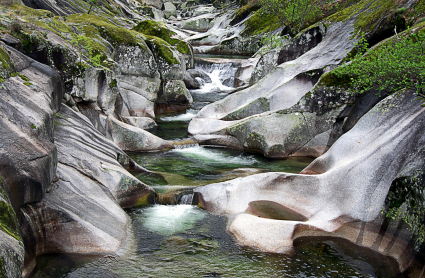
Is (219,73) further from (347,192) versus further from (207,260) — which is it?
(207,260)

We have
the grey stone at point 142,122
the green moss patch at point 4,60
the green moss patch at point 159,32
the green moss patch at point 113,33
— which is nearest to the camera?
the green moss patch at point 4,60

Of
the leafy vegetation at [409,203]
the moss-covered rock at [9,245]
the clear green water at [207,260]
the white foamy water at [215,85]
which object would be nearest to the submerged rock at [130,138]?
the clear green water at [207,260]

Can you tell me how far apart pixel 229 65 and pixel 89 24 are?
14147 millimetres

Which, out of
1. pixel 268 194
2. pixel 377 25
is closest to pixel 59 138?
pixel 268 194

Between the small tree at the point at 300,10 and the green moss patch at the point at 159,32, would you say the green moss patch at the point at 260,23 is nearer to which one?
the small tree at the point at 300,10

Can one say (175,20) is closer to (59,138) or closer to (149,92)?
(149,92)

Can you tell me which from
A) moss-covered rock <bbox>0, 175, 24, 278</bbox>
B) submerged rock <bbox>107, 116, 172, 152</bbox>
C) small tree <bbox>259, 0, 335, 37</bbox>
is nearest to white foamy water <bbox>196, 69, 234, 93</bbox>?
small tree <bbox>259, 0, 335, 37</bbox>

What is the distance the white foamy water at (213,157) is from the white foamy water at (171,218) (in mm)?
4478

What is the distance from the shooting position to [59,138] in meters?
8.77

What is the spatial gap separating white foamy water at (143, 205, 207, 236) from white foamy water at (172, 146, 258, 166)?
14.7 feet

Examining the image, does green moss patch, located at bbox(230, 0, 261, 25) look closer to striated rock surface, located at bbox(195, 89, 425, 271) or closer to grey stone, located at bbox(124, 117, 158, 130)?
grey stone, located at bbox(124, 117, 158, 130)

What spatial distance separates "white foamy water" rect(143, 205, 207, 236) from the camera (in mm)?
→ 8102

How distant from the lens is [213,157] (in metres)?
14.2

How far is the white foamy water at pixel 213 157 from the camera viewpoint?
44.5 ft
